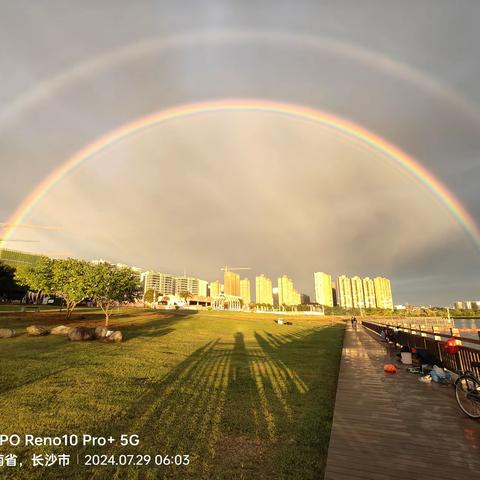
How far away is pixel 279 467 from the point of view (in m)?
6.12

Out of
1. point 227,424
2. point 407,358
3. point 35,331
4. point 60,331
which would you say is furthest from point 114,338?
point 407,358

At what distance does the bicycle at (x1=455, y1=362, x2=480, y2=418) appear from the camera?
7428mm

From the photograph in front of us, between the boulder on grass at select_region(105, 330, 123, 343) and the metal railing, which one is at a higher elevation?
the metal railing

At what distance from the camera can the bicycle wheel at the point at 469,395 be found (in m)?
7.42

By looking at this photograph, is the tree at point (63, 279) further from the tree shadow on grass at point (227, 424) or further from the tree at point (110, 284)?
the tree shadow on grass at point (227, 424)

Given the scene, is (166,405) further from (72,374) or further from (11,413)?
(72,374)

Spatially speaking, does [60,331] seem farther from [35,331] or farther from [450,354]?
[450,354]

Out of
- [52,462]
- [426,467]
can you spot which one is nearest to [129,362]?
[52,462]

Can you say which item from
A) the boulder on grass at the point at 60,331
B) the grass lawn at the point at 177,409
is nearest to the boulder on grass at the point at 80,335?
the boulder on grass at the point at 60,331

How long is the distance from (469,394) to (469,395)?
24 millimetres

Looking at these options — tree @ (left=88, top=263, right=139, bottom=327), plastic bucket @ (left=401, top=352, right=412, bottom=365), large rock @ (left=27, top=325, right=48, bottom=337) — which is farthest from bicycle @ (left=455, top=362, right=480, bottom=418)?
tree @ (left=88, top=263, right=139, bottom=327)

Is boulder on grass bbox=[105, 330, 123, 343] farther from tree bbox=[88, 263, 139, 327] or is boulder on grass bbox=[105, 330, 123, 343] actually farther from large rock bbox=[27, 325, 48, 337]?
tree bbox=[88, 263, 139, 327]

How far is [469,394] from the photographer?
757 cm

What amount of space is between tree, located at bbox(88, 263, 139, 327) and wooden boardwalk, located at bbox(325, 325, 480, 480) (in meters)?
27.7
